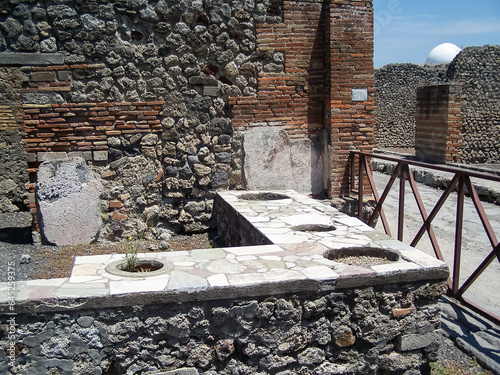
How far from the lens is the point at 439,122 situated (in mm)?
11680

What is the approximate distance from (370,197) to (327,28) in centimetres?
233

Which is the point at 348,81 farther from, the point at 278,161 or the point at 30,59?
the point at 30,59

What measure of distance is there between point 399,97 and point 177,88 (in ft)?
55.1

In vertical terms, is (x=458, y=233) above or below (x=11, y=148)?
below

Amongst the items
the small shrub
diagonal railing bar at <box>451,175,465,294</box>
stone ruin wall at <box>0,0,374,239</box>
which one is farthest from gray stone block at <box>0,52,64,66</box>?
the small shrub

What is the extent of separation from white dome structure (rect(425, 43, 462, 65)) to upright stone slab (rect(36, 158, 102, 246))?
2508 centimetres

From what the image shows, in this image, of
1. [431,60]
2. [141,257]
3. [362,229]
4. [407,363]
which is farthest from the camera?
[431,60]

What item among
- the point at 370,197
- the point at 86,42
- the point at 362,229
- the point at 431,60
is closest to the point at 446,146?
the point at 370,197

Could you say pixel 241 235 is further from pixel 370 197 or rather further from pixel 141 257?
pixel 370 197

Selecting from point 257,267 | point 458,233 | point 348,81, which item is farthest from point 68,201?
point 458,233

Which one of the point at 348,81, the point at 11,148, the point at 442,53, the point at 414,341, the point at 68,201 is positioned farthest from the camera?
the point at 442,53

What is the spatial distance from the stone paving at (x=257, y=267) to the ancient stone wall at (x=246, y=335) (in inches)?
4.1

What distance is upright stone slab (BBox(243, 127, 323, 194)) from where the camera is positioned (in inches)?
255

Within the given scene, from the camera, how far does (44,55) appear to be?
560 centimetres
